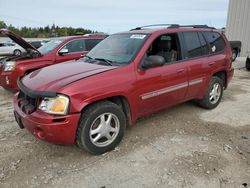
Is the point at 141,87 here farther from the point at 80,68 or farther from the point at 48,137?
the point at 48,137

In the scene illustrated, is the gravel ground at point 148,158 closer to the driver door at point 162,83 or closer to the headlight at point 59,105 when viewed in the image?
the driver door at point 162,83

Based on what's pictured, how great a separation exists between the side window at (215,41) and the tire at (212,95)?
600 mm

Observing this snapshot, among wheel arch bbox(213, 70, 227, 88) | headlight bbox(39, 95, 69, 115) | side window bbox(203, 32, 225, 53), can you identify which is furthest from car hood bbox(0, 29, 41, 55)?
wheel arch bbox(213, 70, 227, 88)

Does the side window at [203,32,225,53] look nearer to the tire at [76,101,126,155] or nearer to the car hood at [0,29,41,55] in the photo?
the tire at [76,101,126,155]

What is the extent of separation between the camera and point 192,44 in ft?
14.9

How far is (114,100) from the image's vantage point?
352 cm

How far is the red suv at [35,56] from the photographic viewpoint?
19.7ft

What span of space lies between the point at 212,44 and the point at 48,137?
371cm

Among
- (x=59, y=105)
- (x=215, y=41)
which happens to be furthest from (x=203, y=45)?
(x=59, y=105)

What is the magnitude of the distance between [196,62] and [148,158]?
212cm

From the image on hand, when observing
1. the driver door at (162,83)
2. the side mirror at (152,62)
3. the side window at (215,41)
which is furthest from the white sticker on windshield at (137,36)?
the side window at (215,41)

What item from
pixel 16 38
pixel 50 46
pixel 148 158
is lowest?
pixel 148 158

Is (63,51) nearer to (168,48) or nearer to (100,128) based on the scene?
(168,48)

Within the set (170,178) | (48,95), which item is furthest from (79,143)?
(170,178)
